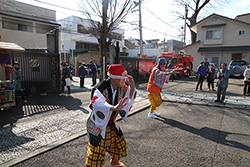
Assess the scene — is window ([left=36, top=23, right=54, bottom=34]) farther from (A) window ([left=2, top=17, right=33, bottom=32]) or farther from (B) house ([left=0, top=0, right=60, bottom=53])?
(A) window ([left=2, top=17, right=33, bottom=32])

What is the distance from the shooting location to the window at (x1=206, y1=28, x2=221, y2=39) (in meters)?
23.5

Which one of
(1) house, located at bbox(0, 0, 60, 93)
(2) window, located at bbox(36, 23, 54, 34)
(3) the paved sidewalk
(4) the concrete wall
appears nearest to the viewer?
(3) the paved sidewalk

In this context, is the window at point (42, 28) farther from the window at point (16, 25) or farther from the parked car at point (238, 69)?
the parked car at point (238, 69)

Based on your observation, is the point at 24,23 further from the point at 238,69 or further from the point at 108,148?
the point at 238,69

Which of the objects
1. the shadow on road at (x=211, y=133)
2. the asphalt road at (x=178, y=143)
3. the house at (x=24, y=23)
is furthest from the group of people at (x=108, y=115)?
the house at (x=24, y=23)

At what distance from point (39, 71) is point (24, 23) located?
11.7 meters

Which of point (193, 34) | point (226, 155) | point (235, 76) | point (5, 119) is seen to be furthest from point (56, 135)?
point (193, 34)

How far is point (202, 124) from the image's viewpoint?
4918 mm

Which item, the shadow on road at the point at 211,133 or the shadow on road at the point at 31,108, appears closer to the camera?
the shadow on road at the point at 211,133

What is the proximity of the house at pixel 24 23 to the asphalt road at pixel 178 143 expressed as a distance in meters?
13.6

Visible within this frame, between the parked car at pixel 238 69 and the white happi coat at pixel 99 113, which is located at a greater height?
the parked car at pixel 238 69

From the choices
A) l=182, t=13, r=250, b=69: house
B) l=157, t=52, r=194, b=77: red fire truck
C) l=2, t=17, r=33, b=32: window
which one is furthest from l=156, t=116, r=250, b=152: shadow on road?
l=182, t=13, r=250, b=69: house

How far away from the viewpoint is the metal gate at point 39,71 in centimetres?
839

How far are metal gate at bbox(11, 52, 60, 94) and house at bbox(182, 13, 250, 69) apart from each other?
2106 centimetres
